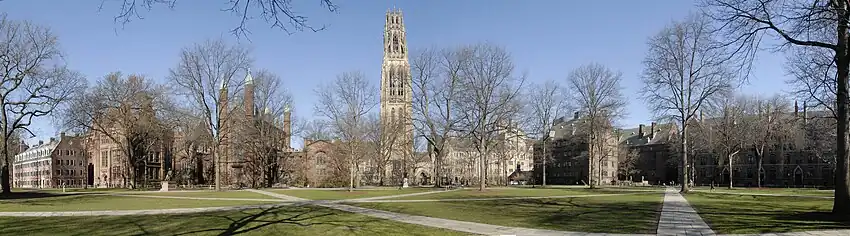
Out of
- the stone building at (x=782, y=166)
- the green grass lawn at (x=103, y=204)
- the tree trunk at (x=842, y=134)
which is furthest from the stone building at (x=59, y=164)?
the tree trunk at (x=842, y=134)

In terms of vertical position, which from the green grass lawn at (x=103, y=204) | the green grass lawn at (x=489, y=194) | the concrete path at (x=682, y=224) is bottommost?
the green grass lawn at (x=489, y=194)

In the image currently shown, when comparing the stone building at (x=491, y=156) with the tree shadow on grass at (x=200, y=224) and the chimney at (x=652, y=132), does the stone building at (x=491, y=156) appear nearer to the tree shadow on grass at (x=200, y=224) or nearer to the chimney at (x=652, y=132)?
the tree shadow on grass at (x=200, y=224)

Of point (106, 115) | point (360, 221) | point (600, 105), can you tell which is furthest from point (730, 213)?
point (106, 115)

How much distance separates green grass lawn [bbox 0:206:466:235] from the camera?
13203 mm

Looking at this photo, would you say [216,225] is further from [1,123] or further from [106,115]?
[106,115]

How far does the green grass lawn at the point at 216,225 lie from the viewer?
13203mm

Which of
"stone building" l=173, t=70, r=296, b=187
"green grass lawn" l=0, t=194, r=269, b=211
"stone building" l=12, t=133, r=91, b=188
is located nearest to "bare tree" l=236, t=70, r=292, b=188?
"stone building" l=173, t=70, r=296, b=187

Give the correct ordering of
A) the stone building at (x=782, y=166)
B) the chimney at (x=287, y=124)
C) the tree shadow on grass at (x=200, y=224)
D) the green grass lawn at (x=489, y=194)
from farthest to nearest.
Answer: the stone building at (x=782, y=166)
the chimney at (x=287, y=124)
the green grass lawn at (x=489, y=194)
the tree shadow on grass at (x=200, y=224)

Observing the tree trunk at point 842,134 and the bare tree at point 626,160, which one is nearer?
the tree trunk at point 842,134

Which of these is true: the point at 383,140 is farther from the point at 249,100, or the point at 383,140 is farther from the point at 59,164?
the point at 59,164

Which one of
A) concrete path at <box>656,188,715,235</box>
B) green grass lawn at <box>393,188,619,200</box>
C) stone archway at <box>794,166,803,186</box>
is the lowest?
stone archway at <box>794,166,803,186</box>

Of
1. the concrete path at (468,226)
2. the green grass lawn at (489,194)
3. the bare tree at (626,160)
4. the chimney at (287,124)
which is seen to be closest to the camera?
the concrete path at (468,226)

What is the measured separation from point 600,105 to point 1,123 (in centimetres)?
4560

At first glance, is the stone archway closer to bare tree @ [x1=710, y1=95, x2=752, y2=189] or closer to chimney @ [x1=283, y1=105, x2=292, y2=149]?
bare tree @ [x1=710, y1=95, x2=752, y2=189]
